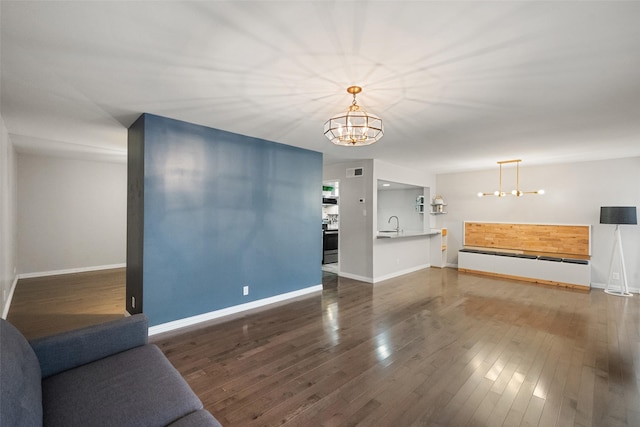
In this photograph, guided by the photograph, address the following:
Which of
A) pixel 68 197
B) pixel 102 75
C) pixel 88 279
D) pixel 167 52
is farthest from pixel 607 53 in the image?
pixel 68 197

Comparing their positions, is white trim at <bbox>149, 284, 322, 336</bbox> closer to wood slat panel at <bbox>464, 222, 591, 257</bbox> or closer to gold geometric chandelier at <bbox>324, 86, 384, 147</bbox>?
gold geometric chandelier at <bbox>324, 86, 384, 147</bbox>

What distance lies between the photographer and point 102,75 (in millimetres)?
2318

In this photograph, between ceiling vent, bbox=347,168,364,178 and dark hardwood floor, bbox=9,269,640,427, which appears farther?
ceiling vent, bbox=347,168,364,178

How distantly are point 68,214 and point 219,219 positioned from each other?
185 inches

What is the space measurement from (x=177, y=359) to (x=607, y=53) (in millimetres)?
4256

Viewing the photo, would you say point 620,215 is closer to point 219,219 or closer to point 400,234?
point 400,234

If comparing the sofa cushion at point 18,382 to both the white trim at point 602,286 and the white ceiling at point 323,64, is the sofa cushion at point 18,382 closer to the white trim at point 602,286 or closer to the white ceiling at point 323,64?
the white ceiling at point 323,64

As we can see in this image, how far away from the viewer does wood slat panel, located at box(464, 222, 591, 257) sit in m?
5.91

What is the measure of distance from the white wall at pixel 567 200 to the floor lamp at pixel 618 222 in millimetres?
194

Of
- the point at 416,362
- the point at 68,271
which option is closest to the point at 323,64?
the point at 416,362

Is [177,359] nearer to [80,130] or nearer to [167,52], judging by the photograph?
[167,52]

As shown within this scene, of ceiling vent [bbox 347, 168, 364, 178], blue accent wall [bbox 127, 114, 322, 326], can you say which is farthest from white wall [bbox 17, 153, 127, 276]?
ceiling vent [bbox 347, 168, 364, 178]

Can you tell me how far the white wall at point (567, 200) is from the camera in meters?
5.33

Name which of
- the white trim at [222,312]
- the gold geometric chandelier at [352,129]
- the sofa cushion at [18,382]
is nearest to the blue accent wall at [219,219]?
the white trim at [222,312]
